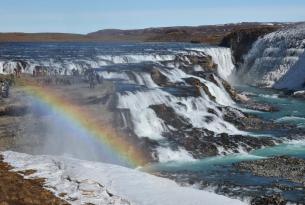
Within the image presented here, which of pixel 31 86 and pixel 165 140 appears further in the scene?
pixel 31 86

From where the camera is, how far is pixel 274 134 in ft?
106

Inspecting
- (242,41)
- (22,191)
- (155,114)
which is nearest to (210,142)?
(155,114)

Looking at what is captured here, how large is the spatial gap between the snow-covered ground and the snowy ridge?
146ft

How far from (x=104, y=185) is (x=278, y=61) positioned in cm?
5389

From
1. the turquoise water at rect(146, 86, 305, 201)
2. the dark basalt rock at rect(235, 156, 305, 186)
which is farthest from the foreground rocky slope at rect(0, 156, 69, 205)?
the dark basalt rock at rect(235, 156, 305, 186)

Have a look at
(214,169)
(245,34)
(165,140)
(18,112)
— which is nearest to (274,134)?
(165,140)

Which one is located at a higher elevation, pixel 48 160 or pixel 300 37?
pixel 300 37

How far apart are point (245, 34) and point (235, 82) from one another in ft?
40.9

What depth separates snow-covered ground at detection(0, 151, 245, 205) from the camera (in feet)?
48.4

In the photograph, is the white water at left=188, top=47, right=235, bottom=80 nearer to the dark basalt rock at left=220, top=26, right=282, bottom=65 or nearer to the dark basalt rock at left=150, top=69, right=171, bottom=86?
the dark basalt rock at left=220, top=26, right=282, bottom=65

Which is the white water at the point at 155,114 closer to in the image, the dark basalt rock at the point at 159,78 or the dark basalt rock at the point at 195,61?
the dark basalt rock at the point at 159,78

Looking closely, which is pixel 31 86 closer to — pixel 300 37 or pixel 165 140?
pixel 165 140

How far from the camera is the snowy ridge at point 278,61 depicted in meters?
61.8

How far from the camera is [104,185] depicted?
15750mm
